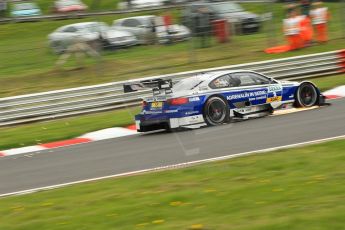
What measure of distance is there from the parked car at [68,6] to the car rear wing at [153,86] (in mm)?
22879

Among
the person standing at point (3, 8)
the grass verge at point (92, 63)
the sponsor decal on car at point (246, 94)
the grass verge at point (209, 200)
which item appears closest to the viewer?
the grass verge at point (209, 200)

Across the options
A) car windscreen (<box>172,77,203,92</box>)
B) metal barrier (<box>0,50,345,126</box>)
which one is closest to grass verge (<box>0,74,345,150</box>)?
metal barrier (<box>0,50,345,126</box>)

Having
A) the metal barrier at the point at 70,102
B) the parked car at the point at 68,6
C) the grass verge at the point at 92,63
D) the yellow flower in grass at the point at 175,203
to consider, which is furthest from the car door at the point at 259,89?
the parked car at the point at 68,6

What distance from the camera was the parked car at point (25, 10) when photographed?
113ft

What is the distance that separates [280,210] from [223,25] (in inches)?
604

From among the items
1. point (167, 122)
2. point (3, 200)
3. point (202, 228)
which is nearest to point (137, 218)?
point (202, 228)

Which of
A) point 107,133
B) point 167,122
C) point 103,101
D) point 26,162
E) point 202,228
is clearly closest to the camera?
point 202,228

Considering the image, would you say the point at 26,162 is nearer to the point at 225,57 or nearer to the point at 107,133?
the point at 107,133

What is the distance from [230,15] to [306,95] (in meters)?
7.23

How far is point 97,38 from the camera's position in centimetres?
2033

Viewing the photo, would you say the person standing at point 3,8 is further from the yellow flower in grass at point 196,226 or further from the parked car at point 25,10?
the yellow flower in grass at point 196,226

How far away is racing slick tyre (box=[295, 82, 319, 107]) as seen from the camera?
1545 cm

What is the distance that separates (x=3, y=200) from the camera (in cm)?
881

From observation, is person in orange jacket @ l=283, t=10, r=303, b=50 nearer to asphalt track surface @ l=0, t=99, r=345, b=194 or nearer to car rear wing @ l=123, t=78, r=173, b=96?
asphalt track surface @ l=0, t=99, r=345, b=194
